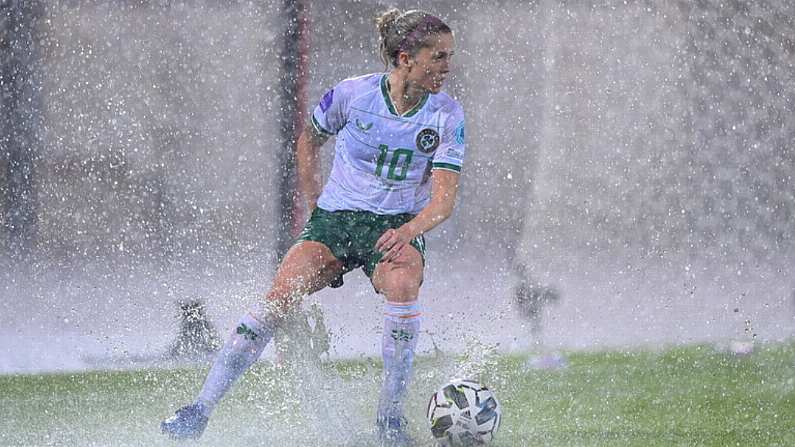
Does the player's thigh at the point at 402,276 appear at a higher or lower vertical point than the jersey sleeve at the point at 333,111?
lower

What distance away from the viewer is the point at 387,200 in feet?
15.0

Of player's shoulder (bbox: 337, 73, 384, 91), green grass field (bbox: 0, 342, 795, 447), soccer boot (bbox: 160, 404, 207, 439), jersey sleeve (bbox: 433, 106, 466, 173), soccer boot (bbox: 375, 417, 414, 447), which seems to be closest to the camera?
soccer boot (bbox: 160, 404, 207, 439)

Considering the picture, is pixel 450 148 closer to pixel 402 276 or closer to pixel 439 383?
pixel 402 276

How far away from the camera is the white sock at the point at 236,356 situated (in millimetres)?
4387

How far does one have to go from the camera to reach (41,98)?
38.0 ft

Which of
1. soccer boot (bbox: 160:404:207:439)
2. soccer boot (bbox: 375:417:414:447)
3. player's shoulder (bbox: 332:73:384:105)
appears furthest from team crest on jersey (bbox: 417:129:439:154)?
soccer boot (bbox: 160:404:207:439)

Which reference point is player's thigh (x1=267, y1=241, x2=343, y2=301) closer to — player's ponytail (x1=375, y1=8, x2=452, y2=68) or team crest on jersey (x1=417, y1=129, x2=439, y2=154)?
team crest on jersey (x1=417, y1=129, x2=439, y2=154)

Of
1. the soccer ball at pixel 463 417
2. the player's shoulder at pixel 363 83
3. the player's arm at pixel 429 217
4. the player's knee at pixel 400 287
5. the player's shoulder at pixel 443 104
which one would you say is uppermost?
the player's shoulder at pixel 363 83

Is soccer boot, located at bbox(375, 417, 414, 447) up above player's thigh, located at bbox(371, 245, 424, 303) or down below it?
below

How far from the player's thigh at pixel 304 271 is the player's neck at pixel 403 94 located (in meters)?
0.58

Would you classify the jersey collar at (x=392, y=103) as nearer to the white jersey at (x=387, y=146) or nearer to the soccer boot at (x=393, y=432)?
the white jersey at (x=387, y=146)

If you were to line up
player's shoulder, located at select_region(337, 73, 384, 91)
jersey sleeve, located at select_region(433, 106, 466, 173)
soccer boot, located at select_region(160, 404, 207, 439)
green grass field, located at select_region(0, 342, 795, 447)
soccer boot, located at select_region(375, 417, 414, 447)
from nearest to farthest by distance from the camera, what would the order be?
soccer boot, located at select_region(160, 404, 207, 439), soccer boot, located at select_region(375, 417, 414, 447), jersey sleeve, located at select_region(433, 106, 466, 173), player's shoulder, located at select_region(337, 73, 384, 91), green grass field, located at select_region(0, 342, 795, 447)

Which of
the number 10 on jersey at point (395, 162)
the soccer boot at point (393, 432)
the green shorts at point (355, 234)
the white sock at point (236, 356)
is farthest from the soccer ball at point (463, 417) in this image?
the number 10 on jersey at point (395, 162)

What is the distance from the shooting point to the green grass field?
4.73m
